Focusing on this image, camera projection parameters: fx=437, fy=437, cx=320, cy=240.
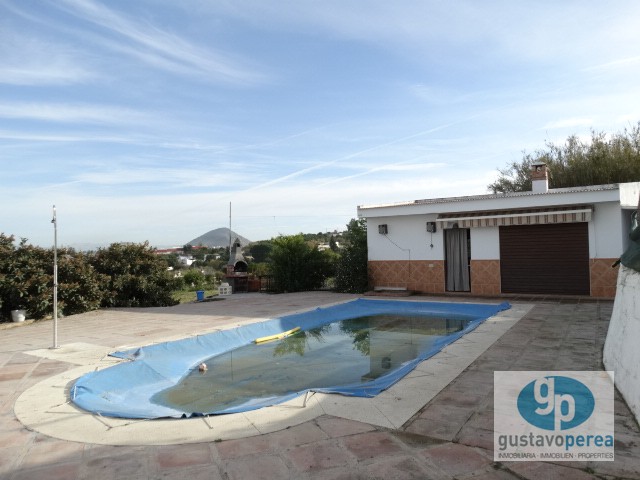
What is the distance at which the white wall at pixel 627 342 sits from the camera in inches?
191

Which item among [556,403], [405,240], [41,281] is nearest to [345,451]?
[556,403]

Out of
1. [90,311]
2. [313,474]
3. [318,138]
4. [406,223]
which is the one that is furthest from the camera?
[318,138]

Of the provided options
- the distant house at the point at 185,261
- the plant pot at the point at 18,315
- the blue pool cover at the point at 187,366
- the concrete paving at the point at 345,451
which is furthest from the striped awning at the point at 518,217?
the distant house at the point at 185,261

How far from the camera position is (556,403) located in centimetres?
529

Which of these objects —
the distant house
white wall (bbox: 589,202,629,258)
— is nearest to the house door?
white wall (bbox: 589,202,629,258)

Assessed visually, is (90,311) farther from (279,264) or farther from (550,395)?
(550,395)

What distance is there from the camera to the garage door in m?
15.4

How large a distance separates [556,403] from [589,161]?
29003 millimetres

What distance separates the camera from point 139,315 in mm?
14484

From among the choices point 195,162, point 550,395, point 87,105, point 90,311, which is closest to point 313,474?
point 550,395

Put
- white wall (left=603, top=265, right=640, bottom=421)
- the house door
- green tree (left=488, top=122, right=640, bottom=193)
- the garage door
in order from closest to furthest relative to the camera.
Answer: white wall (left=603, top=265, right=640, bottom=421)
the garage door
the house door
green tree (left=488, top=122, right=640, bottom=193)

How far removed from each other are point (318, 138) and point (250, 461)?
735 inches

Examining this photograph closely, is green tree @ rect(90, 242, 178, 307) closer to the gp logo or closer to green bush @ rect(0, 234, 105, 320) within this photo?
green bush @ rect(0, 234, 105, 320)

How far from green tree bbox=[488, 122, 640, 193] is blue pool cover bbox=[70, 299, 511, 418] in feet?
55.4
